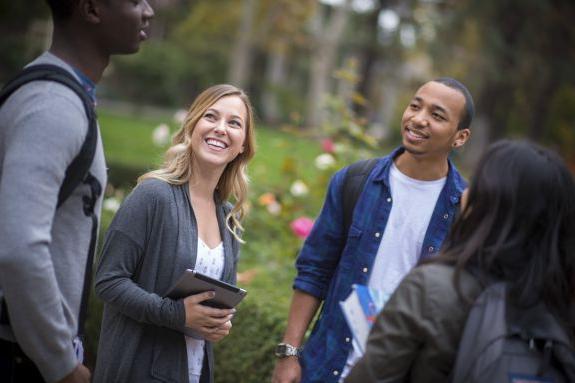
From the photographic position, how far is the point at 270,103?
161 feet

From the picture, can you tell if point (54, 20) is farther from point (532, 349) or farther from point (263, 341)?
point (263, 341)

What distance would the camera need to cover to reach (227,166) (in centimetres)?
357

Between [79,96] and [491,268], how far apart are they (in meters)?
1.26

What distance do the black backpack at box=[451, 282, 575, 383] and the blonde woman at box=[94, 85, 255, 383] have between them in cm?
113

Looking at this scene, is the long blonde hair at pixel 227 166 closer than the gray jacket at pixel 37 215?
No

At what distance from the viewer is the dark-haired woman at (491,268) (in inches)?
86.6

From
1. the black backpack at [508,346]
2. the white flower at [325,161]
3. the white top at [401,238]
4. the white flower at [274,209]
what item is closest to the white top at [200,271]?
the white top at [401,238]

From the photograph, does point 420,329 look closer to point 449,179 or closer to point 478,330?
point 478,330

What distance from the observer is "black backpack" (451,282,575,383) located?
213 cm

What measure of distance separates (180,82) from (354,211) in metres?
42.1

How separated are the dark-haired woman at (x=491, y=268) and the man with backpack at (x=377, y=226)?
980mm

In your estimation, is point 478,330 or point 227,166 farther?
point 227,166

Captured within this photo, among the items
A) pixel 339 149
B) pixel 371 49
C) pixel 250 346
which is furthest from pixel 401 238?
pixel 371 49

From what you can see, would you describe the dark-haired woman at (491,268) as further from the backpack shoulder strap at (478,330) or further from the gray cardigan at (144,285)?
the gray cardigan at (144,285)
